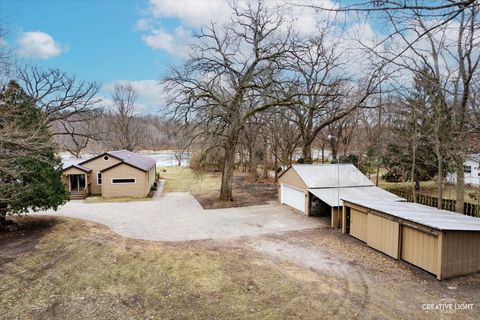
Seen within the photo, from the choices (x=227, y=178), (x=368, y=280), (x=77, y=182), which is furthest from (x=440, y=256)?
(x=77, y=182)

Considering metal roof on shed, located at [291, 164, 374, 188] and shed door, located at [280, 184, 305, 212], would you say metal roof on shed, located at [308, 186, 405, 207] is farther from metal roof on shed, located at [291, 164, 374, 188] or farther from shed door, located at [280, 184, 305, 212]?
shed door, located at [280, 184, 305, 212]

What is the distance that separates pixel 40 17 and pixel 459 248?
1750 cm

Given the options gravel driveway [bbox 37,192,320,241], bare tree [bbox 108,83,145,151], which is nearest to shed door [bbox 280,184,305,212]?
gravel driveway [bbox 37,192,320,241]

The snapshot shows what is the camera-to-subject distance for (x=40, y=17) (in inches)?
487

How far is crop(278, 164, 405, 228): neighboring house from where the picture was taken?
1532 centimetres

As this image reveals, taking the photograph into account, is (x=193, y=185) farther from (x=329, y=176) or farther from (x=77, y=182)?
(x=329, y=176)

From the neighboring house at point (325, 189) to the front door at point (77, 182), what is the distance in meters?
15.8

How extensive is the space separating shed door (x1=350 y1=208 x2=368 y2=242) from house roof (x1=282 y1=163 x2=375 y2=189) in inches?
134

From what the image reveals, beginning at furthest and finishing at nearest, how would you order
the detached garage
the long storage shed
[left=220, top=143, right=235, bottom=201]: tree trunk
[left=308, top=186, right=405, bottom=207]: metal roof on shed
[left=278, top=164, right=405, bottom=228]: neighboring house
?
[left=220, top=143, right=235, bottom=201]: tree trunk, the detached garage, [left=278, top=164, right=405, bottom=228]: neighboring house, [left=308, top=186, right=405, bottom=207]: metal roof on shed, the long storage shed

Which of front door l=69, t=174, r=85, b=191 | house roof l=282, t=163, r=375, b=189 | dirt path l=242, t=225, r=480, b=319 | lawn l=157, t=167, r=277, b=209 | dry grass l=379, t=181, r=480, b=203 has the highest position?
house roof l=282, t=163, r=375, b=189

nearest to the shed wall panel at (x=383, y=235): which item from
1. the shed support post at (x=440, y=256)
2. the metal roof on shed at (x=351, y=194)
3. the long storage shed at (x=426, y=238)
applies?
the long storage shed at (x=426, y=238)

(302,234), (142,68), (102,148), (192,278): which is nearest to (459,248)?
(302,234)

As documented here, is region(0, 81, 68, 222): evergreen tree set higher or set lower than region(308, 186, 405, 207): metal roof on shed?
higher

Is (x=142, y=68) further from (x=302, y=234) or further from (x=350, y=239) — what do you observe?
(x=350, y=239)
